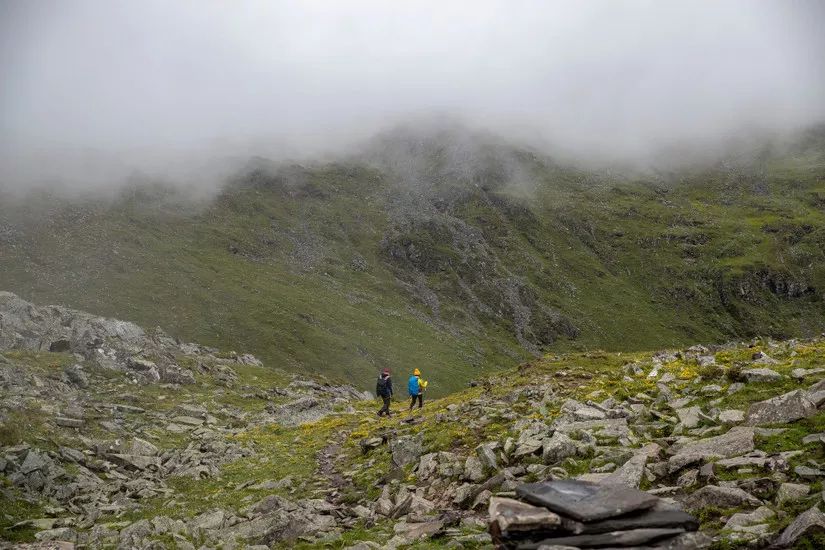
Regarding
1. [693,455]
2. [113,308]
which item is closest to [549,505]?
[693,455]

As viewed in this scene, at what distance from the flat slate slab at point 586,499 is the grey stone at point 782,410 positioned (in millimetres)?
8662

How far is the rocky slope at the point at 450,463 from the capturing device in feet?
44.4

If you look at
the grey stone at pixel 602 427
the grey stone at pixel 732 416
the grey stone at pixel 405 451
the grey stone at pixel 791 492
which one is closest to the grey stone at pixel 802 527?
the grey stone at pixel 791 492

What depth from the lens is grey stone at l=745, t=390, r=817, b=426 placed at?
16750 millimetres

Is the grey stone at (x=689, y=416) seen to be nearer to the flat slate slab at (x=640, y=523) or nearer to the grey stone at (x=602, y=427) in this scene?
the grey stone at (x=602, y=427)

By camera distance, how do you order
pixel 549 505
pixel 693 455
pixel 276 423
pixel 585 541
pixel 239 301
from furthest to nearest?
pixel 239 301
pixel 276 423
pixel 693 455
pixel 549 505
pixel 585 541

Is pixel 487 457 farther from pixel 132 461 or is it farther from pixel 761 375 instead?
pixel 132 461

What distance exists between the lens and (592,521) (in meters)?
10.5

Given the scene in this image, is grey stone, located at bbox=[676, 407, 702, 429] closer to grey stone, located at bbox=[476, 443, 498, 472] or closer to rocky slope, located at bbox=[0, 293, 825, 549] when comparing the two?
rocky slope, located at bbox=[0, 293, 825, 549]

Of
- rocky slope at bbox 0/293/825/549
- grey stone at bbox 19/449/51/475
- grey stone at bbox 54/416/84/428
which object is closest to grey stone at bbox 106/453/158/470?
rocky slope at bbox 0/293/825/549

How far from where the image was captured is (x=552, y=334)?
648 feet

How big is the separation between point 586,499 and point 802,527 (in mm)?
4286

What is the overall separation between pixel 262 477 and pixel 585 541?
22.2m

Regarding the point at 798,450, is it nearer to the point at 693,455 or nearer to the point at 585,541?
the point at 693,455
